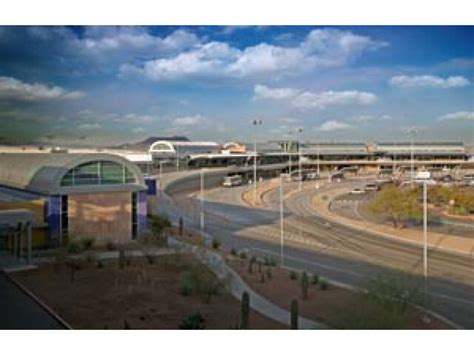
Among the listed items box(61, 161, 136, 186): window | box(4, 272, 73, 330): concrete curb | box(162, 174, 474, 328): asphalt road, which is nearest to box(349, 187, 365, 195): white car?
box(162, 174, 474, 328): asphalt road

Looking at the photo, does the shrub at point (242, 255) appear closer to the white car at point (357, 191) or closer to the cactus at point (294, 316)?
the cactus at point (294, 316)

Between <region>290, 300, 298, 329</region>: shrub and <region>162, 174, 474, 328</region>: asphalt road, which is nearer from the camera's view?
<region>290, 300, 298, 329</region>: shrub

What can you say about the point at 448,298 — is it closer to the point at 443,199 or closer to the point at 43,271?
the point at 43,271

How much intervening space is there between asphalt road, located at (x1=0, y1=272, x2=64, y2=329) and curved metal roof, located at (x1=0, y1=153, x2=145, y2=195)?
5.35 metres

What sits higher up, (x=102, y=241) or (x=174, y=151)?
(x=174, y=151)

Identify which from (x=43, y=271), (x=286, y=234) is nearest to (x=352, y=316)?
(x=43, y=271)

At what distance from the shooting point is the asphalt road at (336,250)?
1348 centimetres

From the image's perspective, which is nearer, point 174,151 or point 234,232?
point 234,232

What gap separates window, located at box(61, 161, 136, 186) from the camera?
55.7 feet

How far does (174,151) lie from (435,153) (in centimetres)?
3048

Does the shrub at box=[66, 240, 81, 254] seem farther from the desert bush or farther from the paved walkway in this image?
the desert bush

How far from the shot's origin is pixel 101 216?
56.9ft

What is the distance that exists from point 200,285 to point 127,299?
1.43 meters

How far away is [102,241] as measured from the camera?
17297mm
